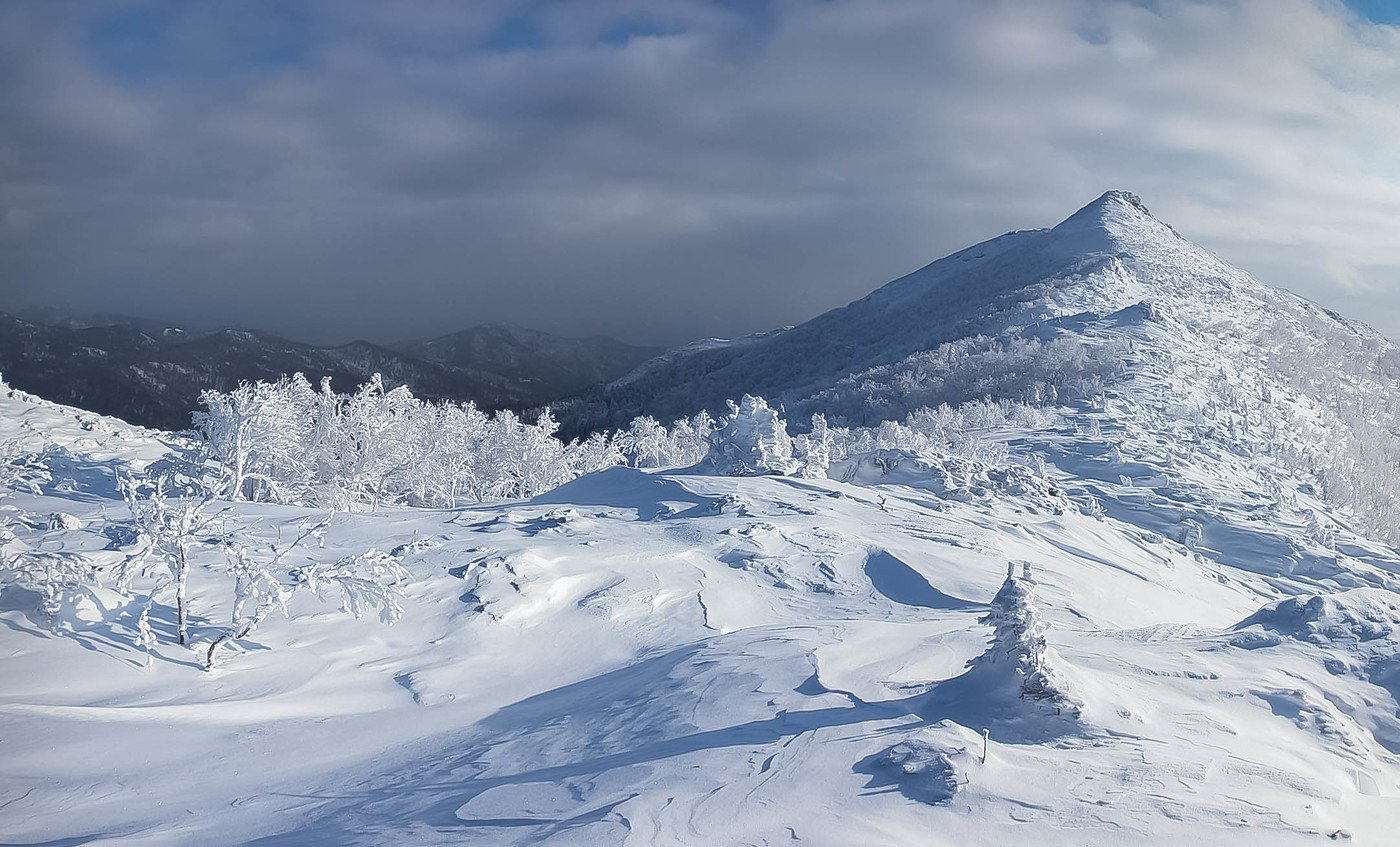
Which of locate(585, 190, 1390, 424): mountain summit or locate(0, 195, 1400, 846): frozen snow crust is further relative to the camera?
locate(585, 190, 1390, 424): mountain summit

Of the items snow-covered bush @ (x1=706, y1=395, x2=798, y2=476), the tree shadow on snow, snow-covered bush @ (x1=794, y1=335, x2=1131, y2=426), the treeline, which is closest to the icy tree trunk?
the treeline

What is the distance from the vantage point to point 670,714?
1079 cm

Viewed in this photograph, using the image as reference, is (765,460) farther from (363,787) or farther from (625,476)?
(363,787)

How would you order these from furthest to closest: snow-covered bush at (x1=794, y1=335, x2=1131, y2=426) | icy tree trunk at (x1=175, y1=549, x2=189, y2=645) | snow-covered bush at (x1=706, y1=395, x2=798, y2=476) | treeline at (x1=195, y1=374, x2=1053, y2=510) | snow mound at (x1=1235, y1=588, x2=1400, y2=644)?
snow-covered bush at (x1=794, y1=335, x2=1131, y2=426), snow-covered bush at (x1=706, y1=395, x2=798, y2=476), treeline at (x1=195, y1=374, x2=1053, y2=510), snow mound at (x1=1235, y1=588, x2=1400, y2=644), icy tree trunk at (x1=175, y1=549, x2=189, y2=645)

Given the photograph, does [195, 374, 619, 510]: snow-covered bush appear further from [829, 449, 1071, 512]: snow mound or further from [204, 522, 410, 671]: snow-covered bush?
[829, 449, 1071, 512]: snow mound

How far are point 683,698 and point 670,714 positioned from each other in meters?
0.52

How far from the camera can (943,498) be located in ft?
113

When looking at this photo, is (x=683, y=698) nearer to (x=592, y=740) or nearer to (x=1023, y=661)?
(x=592, y=740)

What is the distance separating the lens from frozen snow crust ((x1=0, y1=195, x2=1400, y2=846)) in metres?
8.17

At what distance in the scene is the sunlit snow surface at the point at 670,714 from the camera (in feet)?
26.6

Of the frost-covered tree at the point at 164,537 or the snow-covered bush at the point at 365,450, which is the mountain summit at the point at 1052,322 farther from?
the frost-covered tree at the point at 164,537

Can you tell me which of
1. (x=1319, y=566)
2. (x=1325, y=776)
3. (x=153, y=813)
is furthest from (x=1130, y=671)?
(x=1319, y=566)

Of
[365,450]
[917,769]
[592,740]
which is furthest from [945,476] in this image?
[365,450]

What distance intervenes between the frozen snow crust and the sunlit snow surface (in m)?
0.05
